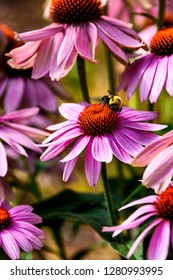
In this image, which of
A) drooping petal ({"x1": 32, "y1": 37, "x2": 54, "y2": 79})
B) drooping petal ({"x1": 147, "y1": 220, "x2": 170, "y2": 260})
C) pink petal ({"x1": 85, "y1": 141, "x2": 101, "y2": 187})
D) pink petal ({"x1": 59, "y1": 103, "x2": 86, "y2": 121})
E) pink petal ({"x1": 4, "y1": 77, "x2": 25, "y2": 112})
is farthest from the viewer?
pink petal ({"x1": 4, "y1": 77, "x2": 25, "y2": 112})

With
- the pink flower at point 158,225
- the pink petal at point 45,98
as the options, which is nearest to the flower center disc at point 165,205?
the pink flower at point 158,225

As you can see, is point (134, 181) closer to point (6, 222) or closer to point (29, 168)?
point (29, 168)

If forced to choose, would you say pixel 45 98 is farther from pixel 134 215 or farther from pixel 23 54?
pixel 134 215

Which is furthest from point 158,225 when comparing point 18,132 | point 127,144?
point 18,132

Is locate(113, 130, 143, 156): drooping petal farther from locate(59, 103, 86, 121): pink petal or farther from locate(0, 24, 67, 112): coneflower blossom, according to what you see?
locate(0, 24, 67, 112): coneflower blossom

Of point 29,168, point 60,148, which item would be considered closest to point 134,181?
point 29,168

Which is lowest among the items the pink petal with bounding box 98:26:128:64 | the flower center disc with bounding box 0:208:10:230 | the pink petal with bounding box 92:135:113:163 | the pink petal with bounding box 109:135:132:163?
the flower center disc with bounding box 0:208:10:230

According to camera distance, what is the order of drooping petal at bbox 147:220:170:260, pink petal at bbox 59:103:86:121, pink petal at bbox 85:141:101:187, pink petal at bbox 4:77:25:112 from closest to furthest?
drooping petal at bbox 147:220:170:260, pink petal at bbox 85:141:101:187, pink petal at bbox 59:103:86:121, pink petal at bbox 4:77:25:112

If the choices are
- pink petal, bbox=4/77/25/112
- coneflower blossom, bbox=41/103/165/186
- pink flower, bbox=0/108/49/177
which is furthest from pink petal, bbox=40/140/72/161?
pink petal, bbox=4/77/25/112
